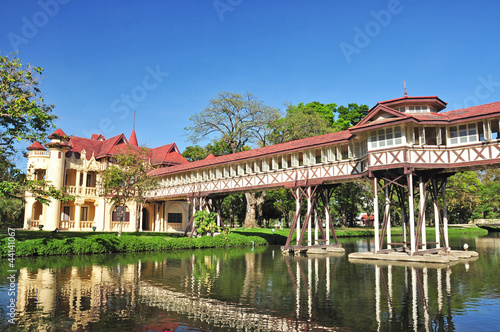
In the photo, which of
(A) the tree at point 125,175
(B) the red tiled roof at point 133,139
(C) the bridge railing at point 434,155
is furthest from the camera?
(B) the red tiled roof at point 133,139

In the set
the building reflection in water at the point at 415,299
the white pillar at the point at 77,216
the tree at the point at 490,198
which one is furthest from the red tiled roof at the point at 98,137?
the tree at the point at 490,198

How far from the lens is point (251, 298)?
1245 centimetres

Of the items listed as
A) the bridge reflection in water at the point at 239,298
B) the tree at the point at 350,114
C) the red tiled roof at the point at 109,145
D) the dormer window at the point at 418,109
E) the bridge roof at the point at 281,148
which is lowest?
the bridge reflection in water at the point at 239,298

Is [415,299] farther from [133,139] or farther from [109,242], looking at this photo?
[133,139]

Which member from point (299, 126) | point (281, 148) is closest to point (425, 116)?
point (281, 148)

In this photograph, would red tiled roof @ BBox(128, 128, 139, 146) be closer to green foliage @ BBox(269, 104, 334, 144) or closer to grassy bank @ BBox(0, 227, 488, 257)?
green foliage @ BBox(269, 104, 334, 144)

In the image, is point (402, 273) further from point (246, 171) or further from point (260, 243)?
point (260, 243)

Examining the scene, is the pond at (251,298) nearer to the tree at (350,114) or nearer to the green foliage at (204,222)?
the green foliage at (204,222)

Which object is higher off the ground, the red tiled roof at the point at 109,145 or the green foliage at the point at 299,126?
the green foliage at the point at 299,126

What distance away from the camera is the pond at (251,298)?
9.44 m

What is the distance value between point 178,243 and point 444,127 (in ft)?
71.1

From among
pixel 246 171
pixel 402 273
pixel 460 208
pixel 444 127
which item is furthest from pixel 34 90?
pixel 460 208

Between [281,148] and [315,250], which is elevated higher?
[281,148]

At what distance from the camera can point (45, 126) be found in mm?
23031
